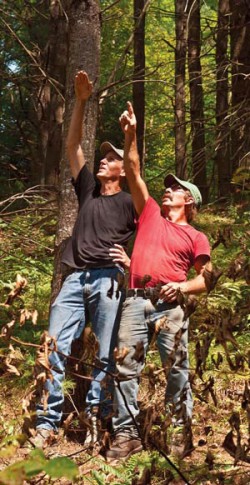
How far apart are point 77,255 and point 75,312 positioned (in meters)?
0.43

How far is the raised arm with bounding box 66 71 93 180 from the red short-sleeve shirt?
31.7 inches

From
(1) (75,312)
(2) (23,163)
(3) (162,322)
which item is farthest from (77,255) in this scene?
(2) (23,163)

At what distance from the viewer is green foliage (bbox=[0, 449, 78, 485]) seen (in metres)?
1.67

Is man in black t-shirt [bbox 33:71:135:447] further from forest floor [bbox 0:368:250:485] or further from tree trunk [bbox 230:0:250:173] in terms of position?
tree trunk [bbox 230:0:250:173]

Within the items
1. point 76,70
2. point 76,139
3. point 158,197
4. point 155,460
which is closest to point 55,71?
point 158,197

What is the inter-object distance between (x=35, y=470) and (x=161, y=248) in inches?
125

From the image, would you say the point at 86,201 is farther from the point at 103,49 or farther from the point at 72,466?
the point at 103,49

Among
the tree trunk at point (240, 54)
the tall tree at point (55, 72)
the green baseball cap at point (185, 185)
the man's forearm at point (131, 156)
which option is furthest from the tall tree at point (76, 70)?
the tall tree at point (55, 72)

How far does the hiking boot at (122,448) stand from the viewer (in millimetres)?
4590

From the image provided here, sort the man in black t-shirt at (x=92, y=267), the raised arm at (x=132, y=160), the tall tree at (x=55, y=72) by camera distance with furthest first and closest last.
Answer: the tall tree at (x=55, y=72), the man in black t-shirt at (x=92, y=267), the raised arm at (x=132, y=160)

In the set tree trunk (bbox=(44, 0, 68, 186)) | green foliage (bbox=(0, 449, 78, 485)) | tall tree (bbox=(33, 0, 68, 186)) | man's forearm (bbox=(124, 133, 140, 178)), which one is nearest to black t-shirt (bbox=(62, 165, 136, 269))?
man's forearm (bbox=(124, 133, 140, 178))

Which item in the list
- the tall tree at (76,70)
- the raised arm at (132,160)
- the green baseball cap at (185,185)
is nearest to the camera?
the raised arm at (132,160)

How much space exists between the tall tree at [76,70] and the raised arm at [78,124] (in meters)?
0.23

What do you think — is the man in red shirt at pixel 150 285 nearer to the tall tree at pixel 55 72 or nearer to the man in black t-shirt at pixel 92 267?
the man in black t-shirt at pixel 92 267
